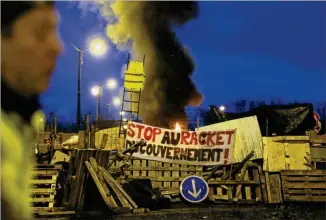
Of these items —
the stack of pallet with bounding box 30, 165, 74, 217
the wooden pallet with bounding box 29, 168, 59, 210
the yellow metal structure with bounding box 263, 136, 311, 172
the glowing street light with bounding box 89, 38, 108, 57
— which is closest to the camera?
the stack of pallet with bounding box 30, 165, 74, 217

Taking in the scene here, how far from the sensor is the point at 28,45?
1.37 metres

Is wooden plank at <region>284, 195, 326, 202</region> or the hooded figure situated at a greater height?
the hooded figure

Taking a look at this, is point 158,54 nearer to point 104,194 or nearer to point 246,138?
point 246,138

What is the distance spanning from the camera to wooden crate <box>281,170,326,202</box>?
1216cm

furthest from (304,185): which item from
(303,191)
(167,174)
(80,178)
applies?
(80,178)

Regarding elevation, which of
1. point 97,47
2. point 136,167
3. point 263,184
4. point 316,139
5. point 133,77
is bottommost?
point 263,184

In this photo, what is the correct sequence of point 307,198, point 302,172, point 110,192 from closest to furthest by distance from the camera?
point 110,192 < point 307,198 < point 302,172

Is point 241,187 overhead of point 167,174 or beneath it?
beneath

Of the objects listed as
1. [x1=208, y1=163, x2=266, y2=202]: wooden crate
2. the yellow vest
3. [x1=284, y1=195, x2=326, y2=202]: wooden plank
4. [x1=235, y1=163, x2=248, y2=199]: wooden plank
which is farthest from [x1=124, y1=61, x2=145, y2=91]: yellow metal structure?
the yellow vest

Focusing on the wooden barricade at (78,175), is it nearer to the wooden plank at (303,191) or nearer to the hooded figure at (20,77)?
the wooden plank at (303,191)

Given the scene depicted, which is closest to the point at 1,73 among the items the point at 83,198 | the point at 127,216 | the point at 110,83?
the point at 127,216

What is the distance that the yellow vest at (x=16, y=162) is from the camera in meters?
1.35

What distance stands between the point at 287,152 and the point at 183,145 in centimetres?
361

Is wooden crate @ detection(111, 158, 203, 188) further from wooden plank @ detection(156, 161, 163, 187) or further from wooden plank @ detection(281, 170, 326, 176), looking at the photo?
wooden plank @ detection(281, 170, 326, 176)
